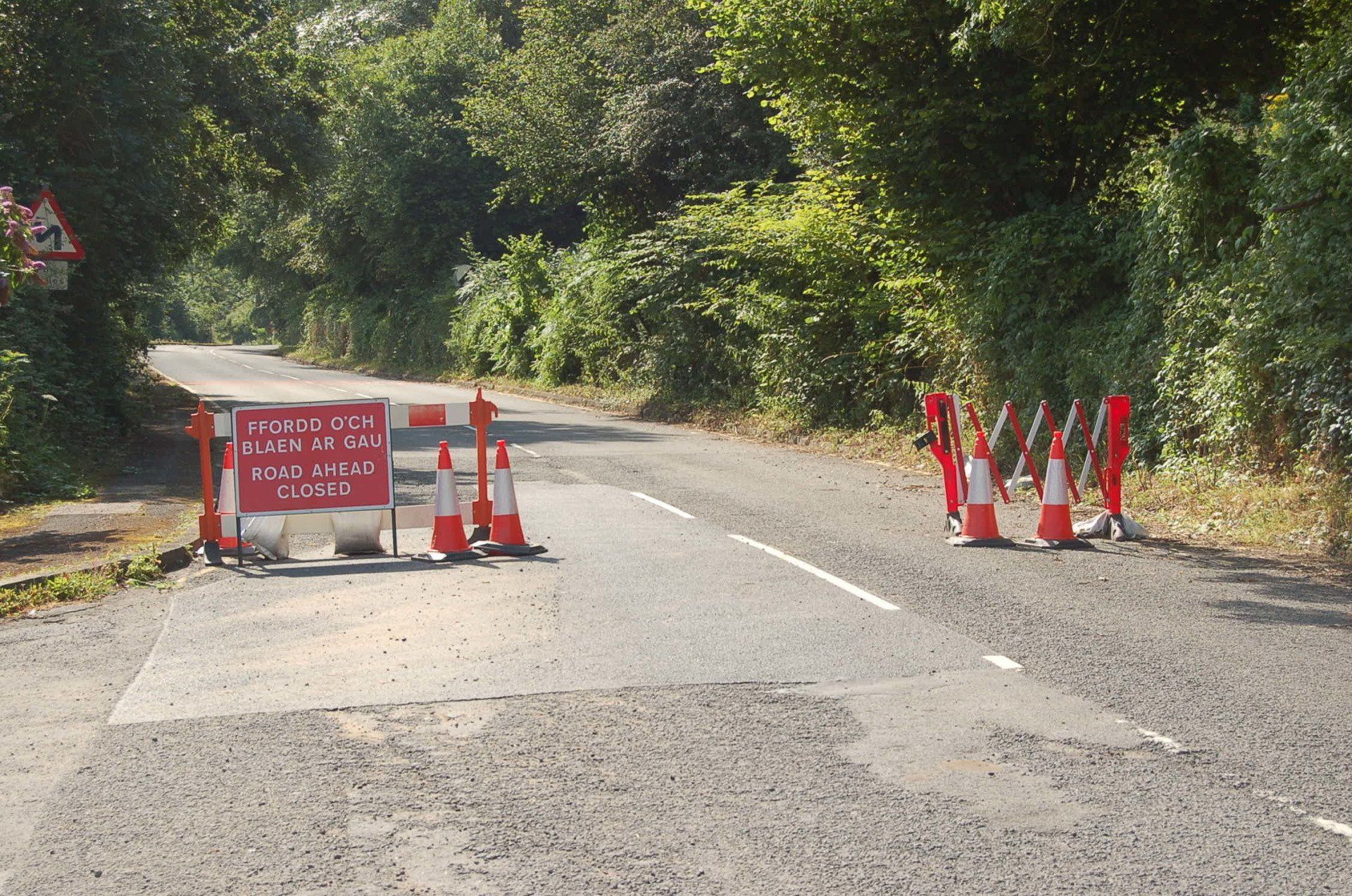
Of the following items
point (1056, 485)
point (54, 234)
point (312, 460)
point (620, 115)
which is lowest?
point (1056, 485)

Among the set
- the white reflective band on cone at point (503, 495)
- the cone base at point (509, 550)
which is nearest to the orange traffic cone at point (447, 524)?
the cone base at point (509, 550)

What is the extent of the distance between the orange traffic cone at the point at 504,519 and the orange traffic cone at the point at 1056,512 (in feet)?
13.6

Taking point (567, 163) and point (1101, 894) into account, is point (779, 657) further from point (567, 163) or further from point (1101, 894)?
Answer: point (567, 163)

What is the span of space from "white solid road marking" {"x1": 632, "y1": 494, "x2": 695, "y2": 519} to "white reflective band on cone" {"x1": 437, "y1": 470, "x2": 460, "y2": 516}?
112 inches

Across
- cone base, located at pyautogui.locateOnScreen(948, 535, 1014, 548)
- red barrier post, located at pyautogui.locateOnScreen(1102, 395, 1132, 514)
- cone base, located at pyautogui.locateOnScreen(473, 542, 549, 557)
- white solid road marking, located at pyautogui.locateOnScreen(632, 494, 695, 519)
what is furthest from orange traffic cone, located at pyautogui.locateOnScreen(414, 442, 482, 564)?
red barrier post, located at pyautogui.locateOnScreen(1102, 395, 1132, 514)

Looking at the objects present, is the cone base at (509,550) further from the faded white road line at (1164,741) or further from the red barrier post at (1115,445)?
the faded white road line at (1164,741)

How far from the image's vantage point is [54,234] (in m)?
13.9

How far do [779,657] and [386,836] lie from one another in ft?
9.45

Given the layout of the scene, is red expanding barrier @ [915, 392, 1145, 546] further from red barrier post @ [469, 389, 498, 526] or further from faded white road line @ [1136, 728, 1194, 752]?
faded white road line @ [1136, 728, 1194, 752]

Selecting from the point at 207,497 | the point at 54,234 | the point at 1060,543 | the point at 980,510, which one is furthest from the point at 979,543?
the point at 54,234

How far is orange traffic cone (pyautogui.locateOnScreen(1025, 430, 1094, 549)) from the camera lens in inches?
433

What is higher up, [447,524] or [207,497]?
[207,497]

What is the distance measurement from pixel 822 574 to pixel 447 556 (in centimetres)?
292

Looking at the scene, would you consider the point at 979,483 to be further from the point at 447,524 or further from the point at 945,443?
the point at 447,524
